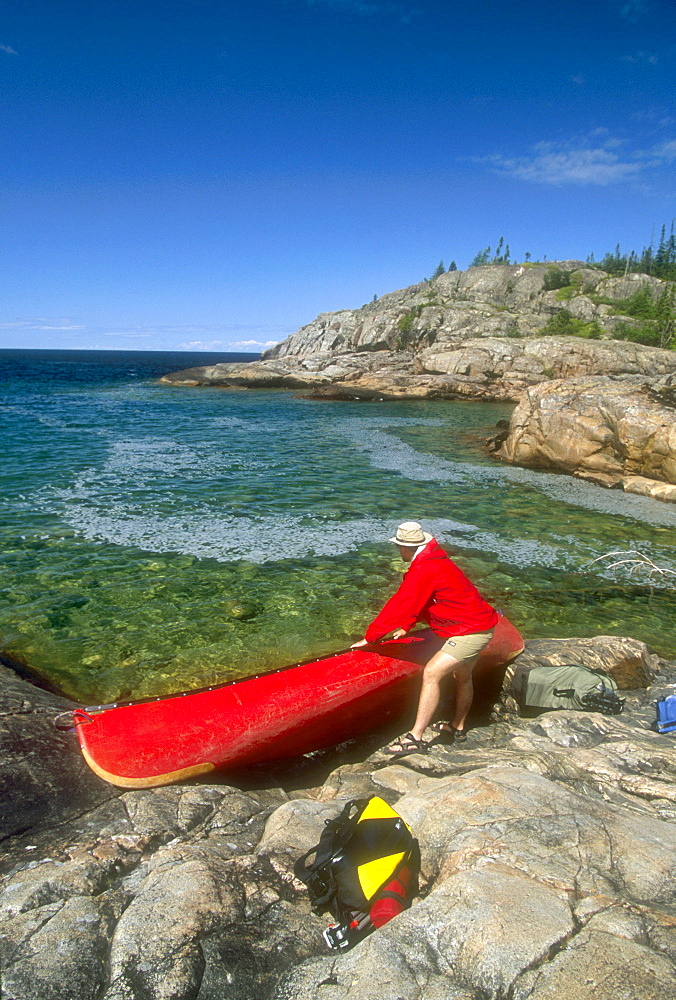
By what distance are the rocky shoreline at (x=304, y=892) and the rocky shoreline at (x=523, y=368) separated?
15.7m

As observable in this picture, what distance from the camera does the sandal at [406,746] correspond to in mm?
5633

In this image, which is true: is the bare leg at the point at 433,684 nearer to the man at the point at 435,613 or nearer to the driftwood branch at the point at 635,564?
the man at the point at 435,613

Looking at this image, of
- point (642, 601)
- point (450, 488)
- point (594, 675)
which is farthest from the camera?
point (450, 488)

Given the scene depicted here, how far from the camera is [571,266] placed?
102250mm

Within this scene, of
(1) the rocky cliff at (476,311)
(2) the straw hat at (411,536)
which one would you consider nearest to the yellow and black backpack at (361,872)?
(2) the straw hat at (411,536)

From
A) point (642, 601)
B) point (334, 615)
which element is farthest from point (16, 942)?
point (642, 601)

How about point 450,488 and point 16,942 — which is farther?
point 450,488

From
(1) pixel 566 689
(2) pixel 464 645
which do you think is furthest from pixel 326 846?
(1) pixel 566 689

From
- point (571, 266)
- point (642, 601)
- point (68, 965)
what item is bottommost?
point (642, 601)

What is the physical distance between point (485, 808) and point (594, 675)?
3.22 m

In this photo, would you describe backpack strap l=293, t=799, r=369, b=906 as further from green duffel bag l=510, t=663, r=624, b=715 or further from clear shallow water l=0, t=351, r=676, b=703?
clear shallow water l=0, t=351, r=676, b=703

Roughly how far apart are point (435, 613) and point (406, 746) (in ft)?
4.60

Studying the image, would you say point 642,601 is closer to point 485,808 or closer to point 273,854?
point 485,808

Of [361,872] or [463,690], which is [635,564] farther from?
[361,872]
